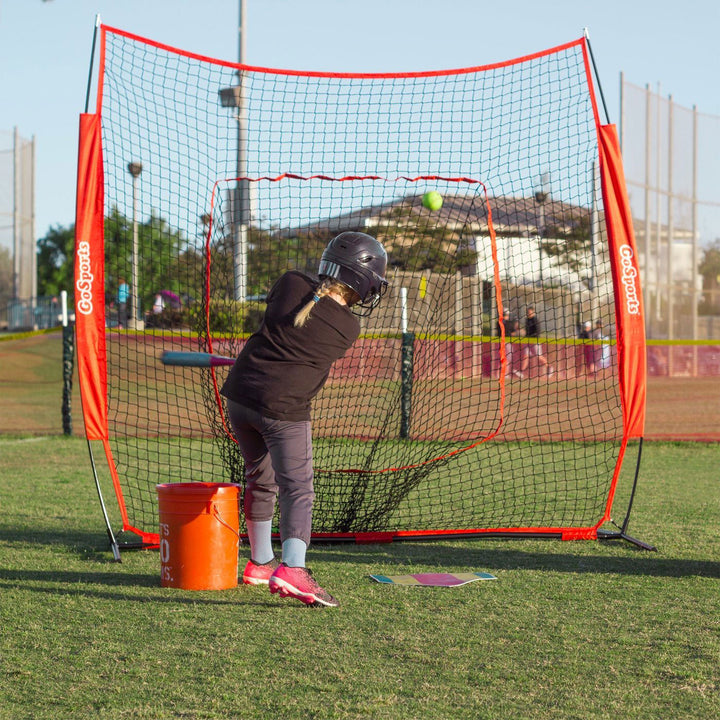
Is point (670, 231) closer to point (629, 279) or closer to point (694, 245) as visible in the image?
point (694, 245)

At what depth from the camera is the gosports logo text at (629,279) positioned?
20.2 ft

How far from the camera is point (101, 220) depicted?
582 centimetres

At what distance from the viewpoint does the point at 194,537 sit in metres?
4.98

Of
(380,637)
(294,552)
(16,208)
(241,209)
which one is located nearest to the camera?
(380,637)

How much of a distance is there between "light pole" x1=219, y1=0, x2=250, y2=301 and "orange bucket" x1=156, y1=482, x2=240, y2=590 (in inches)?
85.5

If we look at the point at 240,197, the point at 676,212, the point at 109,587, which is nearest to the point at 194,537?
the point at 109,587

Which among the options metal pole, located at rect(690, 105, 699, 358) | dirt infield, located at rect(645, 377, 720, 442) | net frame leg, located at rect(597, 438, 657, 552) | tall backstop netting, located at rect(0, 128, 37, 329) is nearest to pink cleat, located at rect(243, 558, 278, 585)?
net frame leg, located at rect(597, 438, 657, 552)

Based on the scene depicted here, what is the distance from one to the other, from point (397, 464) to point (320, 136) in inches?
136

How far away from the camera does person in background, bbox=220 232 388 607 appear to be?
4.66 meters

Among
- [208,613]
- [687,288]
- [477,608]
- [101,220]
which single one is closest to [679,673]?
[477,608]

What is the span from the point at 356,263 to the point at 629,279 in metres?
2.26

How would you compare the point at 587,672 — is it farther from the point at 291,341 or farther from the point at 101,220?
the point at 101,220

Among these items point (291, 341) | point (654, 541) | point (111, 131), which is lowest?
point (654, 541)

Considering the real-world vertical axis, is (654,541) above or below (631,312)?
below
